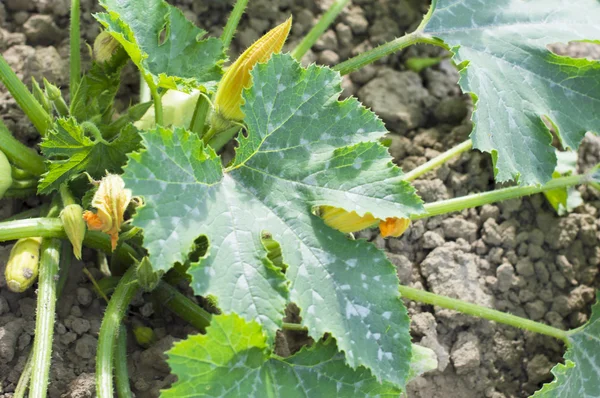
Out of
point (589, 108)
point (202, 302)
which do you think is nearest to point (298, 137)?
point (202, 302)

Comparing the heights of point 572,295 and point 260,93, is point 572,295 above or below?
below

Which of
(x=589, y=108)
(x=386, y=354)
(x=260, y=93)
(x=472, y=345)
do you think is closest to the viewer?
(x=386, y=354)

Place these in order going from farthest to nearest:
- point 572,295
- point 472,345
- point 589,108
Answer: point 572,295, point 472,345, point 589,108

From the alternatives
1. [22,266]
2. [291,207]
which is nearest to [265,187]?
[291,207]

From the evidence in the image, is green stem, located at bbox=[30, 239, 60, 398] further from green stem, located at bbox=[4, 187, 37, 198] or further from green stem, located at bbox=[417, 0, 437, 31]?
green stem, located at bbox=[417, 0, 437, 31]

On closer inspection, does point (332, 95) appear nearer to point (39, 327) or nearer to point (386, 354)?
point (386, 354)

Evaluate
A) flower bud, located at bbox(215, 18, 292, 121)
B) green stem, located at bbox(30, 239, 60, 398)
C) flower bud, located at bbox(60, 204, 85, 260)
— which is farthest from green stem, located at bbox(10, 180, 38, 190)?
flower bud, located at bbox(215, 18, 292, 121)
